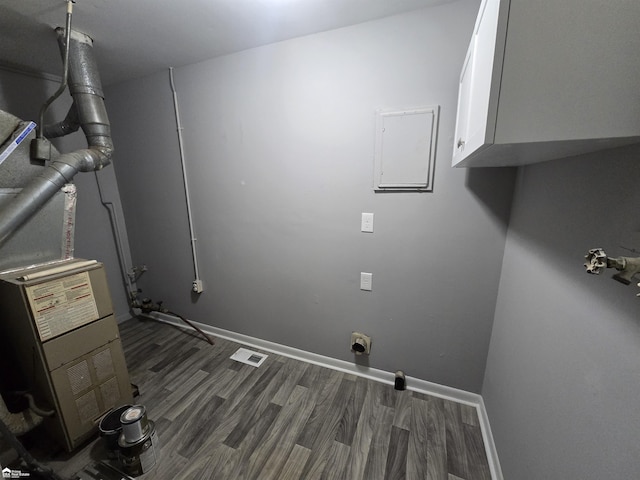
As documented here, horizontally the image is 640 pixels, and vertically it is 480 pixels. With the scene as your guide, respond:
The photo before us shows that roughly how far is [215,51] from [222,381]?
237cm

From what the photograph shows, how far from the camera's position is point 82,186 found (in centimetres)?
229

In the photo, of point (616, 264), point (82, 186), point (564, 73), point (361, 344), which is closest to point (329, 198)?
point (361, 344)

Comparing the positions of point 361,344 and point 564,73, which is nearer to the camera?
point 564,73

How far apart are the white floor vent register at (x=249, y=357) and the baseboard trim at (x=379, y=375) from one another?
8 cm

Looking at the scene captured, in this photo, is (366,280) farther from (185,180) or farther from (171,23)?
(171,23)

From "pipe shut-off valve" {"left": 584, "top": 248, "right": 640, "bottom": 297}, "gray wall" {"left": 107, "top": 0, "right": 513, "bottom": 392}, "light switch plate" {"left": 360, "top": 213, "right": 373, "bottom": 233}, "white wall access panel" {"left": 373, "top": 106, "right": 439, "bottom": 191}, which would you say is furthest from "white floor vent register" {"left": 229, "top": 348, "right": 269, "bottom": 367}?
"pipe shut-off valve" {"left": 584, "top": 248, "right": 640, "bottom": 297}

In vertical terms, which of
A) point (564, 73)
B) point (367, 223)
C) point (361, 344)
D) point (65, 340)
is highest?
point (564, 73)

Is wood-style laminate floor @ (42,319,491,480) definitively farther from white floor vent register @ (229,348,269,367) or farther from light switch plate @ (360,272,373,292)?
light switch plate @ (360,272,373,292)

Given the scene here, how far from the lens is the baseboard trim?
1309 millimetres

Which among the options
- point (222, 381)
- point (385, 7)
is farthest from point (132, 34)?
point (222, 381)

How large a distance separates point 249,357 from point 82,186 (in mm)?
2213

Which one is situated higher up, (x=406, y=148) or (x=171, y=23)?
(x=171, y=23)

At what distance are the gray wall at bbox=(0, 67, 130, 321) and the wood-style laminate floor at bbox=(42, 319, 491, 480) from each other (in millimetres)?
1125

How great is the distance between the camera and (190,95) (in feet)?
6.40
